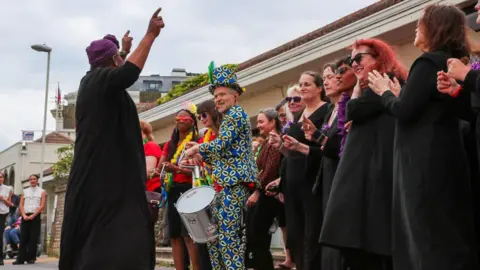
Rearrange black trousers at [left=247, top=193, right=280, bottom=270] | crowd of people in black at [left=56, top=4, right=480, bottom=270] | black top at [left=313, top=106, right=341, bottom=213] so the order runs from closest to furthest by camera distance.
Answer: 1. crowd of people in black at [left=56, top=4, right=480, bottom=270]
2. black top at [left=313, top=106, right=341, bottom=213]
3. black trousers at [left=247, top=193, right=280, bottom=270]

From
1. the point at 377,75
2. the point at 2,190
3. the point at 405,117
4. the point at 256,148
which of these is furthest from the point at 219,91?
the point at 2,190

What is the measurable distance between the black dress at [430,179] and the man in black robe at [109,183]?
1.71 m

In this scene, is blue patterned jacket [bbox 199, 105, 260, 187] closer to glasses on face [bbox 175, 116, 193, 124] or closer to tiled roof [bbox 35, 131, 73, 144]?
glasses on face [bbox 175, 116, 193, 124]

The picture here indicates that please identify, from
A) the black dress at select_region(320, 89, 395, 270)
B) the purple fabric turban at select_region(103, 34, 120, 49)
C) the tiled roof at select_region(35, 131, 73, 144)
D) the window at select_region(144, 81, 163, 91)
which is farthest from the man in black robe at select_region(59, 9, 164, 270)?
the window at select_region(144, 81, 163, 91)

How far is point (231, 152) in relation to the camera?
7.25 metres

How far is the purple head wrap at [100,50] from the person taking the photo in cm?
558

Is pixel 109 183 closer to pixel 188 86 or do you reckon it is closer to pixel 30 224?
pixel 30 224

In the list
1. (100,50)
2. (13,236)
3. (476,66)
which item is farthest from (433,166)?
(13,236)

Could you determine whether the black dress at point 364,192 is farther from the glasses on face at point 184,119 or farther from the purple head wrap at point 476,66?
the glasses on face at point 184,119

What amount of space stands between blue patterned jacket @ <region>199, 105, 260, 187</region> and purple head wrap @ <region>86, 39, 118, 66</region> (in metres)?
1.82

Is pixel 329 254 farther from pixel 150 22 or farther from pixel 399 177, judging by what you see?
pixel 150 22

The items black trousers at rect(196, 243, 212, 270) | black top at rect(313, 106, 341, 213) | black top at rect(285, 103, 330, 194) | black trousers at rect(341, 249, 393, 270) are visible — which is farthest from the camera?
black trousers at rect(196, 243, 212, 270)

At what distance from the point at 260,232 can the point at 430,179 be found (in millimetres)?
3900

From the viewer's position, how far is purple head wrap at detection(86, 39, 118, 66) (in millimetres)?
5582
